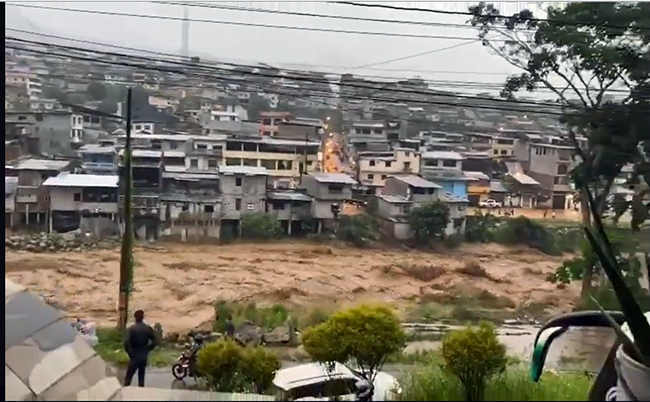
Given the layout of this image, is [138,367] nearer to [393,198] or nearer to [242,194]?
[242,194]

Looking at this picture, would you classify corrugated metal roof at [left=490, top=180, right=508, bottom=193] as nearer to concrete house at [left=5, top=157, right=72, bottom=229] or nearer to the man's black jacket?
the man's black jacket

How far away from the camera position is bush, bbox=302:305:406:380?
1312 mm

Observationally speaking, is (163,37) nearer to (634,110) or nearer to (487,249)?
(487,249)

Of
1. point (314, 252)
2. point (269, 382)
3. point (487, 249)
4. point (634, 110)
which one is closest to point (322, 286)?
point (314, 252)

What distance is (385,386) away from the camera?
133 cm

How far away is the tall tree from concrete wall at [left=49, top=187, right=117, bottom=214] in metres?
0.77

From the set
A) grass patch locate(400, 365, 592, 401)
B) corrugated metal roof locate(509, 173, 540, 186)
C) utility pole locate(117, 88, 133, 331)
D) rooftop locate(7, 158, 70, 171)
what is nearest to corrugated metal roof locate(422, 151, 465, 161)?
corrugated metal roof locate(509, 173, 540, 186)

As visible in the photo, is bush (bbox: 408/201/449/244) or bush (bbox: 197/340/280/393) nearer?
bush (bbox: 197/340/280/393)

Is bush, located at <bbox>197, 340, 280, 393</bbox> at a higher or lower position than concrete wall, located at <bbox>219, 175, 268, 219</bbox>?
lower

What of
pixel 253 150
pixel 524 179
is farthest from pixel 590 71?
pixel 253 150

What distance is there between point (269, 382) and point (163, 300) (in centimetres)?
25

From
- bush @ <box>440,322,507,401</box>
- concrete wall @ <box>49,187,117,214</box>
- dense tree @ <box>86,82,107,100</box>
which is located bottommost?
bush @ <box>440,322,507,401</box>

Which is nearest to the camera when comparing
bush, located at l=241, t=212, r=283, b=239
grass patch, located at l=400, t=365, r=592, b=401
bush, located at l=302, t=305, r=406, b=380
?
grass patch, located at l=400, t=365, r=592, b=401

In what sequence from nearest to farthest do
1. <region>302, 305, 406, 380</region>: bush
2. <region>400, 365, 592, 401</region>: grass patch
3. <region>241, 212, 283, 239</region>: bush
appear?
<region>400, 365, 592, 401</region>: grass patch → <region>302, 305, 406, 380</region>: bush → <region>241, 212, 283, 239</region>: bush
